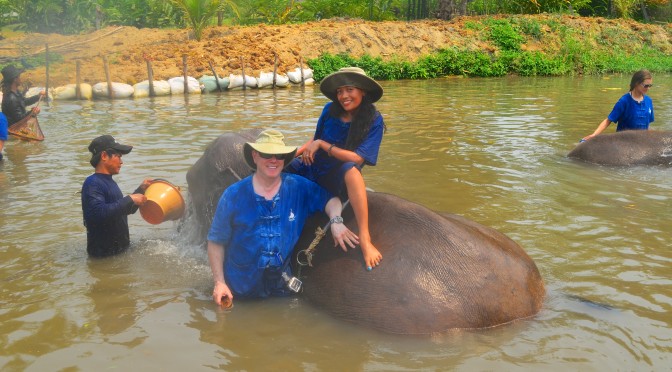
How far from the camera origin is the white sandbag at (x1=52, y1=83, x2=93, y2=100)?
17.4 m

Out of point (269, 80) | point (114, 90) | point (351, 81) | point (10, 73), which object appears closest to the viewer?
point (351, 81)

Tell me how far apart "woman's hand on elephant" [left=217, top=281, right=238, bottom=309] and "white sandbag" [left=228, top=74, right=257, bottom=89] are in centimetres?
1612

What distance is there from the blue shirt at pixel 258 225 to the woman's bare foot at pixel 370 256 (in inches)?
20.0

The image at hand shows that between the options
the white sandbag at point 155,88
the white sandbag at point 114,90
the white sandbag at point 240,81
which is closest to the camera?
the white sandbag at point 114,90

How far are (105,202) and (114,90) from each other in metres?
13.2

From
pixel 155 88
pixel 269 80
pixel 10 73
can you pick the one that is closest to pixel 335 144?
pixel 10 73

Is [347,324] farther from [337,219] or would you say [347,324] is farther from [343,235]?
[337,219]

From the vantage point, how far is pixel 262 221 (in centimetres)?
436

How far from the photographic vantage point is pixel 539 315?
13.8 ft

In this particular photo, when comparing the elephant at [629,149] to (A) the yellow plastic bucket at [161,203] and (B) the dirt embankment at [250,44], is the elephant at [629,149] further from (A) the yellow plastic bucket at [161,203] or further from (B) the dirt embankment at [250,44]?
(B) the dirt embankment at [250,44]

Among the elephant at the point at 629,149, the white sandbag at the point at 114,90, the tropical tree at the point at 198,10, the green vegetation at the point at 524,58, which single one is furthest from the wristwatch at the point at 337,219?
the tropical tree at the point at 198,10

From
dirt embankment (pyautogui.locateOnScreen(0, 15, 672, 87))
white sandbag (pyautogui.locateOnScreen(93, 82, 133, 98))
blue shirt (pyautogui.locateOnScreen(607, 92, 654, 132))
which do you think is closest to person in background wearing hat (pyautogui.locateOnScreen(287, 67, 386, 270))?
blue shirt (pyautogui.locateOnScreen(607, 92, 654, 132))

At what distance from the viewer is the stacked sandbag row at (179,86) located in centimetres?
1758

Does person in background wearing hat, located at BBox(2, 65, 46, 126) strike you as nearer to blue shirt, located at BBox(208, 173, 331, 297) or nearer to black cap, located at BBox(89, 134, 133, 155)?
black cap, located at BBox(89, 134, 133, 155)
